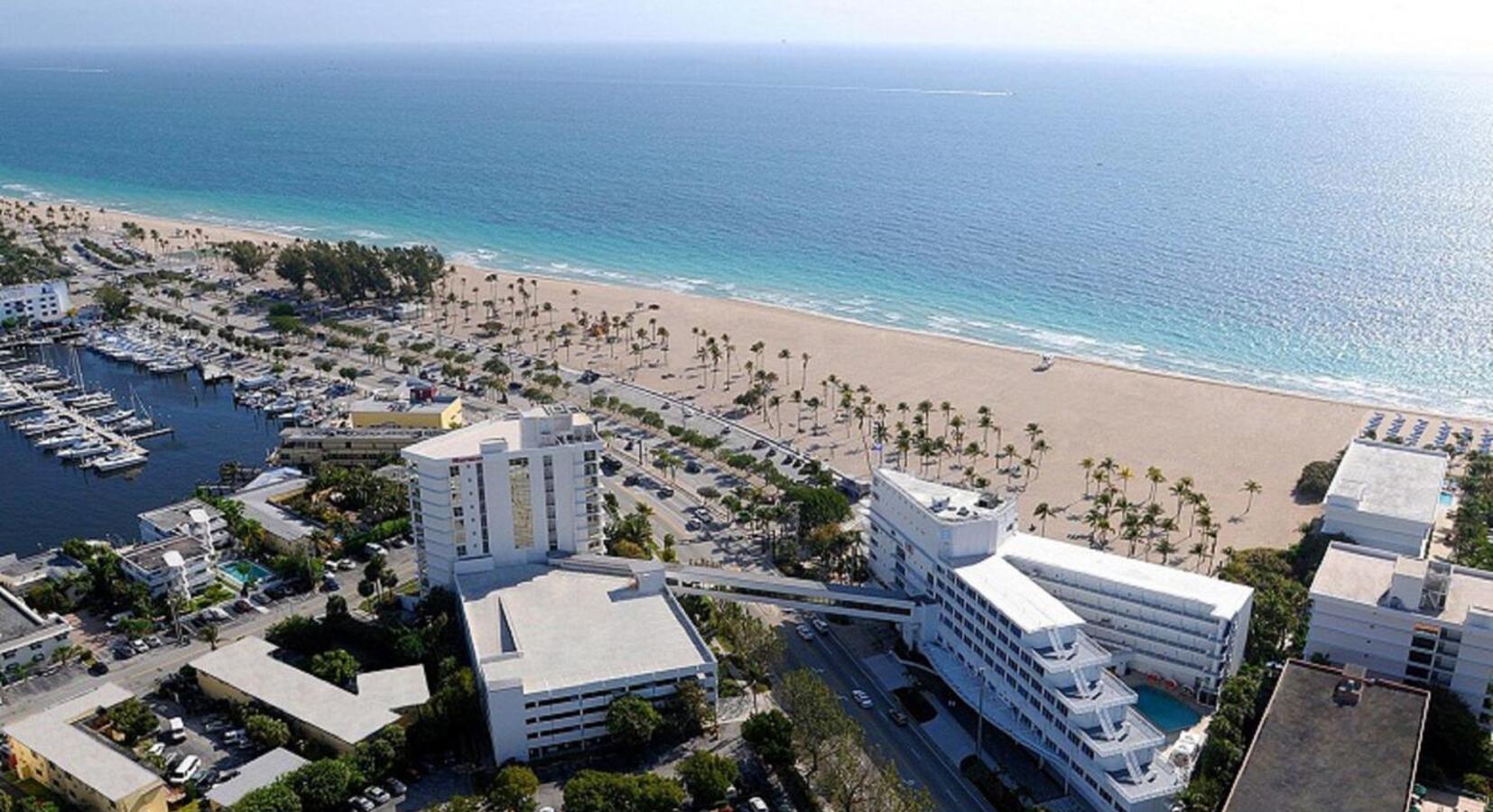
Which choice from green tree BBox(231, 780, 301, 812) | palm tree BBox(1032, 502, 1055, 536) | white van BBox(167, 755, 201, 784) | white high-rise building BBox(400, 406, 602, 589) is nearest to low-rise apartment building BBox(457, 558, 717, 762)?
white high-rise building BBox(400, 406, 602, 589)

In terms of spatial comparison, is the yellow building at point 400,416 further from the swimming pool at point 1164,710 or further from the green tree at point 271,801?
the swimming pool at point 1164,710

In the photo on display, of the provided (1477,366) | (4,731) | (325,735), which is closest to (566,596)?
(325,735)

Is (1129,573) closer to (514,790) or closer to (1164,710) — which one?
(1164,710)

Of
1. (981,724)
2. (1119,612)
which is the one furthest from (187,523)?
(1119,612)

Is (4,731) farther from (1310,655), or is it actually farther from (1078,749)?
(1310,655)

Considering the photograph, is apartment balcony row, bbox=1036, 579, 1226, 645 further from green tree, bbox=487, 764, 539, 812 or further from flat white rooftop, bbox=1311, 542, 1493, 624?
green tree, bbox=487, 764, 539, 812

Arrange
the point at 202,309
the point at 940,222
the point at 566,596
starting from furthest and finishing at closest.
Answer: the point at 940,222
the point at 202,309
the point at 566,596

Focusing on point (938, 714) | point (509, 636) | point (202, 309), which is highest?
point (202, 309)
